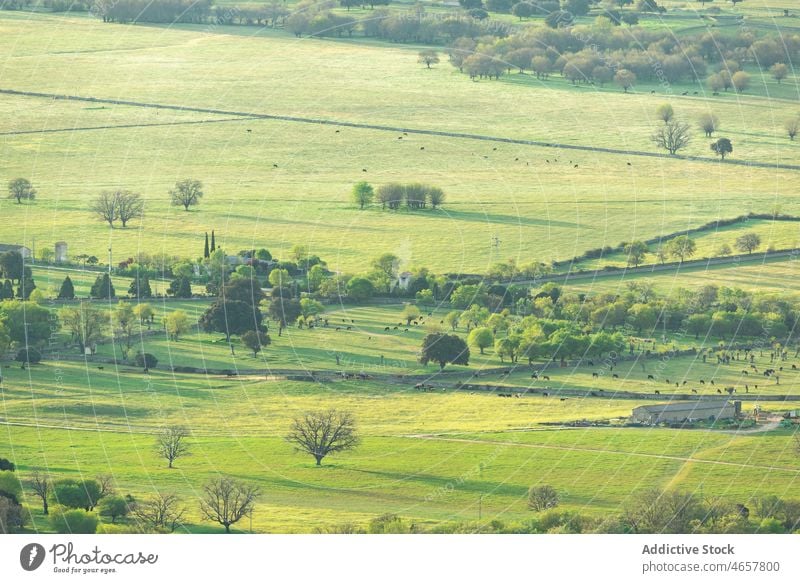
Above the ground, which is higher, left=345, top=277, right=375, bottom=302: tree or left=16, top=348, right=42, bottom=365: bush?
left=345, top=277, right=375, bottom=302: tree

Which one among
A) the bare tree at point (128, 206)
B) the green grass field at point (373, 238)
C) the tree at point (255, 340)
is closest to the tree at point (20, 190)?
the green grass field at point (373, 238)

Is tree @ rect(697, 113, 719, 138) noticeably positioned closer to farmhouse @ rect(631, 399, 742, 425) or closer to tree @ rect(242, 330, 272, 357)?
tree @ rect(242, 330, 272, 357)

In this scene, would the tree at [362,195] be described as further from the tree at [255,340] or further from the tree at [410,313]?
the tree at [255,340]

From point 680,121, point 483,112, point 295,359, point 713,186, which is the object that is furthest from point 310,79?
point 295,359

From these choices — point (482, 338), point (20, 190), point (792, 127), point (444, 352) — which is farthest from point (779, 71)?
point (444, 352)

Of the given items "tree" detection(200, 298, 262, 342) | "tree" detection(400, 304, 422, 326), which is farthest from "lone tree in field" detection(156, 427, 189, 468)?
"tree" detection(400, 304, 422, 326)
